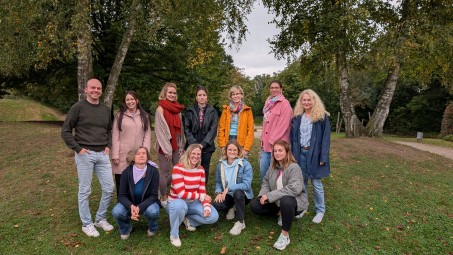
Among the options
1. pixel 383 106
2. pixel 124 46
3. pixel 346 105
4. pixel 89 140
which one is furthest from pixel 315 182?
pixel 383 106

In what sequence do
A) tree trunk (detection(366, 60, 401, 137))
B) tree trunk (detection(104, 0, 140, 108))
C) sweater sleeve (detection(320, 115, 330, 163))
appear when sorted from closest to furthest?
sweater sleeve (detection(320, 115, 330, 163)) < tree trunk (detection(104, 0, 140, 108)) < tree trunk (detection(366, 60, 401, 137))

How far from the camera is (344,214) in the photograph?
18.2 ft

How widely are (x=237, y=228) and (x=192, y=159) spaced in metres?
1.24

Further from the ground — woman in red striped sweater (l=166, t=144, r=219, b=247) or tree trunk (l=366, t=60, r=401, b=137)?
tree trunk (l=366, t=60, r=401, b=137)

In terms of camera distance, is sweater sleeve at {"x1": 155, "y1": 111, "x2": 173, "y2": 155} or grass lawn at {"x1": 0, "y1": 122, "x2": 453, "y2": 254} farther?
sweater sleeve at {"x1": 155, "y1": 111, "x2": 173, "y2": 155}

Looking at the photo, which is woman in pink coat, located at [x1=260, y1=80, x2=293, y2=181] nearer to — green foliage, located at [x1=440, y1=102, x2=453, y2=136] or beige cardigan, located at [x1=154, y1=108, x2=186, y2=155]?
beige cardigan, located at [x1=154, y1=108, x2=186, y2=155]

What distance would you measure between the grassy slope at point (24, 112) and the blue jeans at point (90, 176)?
29411 mm

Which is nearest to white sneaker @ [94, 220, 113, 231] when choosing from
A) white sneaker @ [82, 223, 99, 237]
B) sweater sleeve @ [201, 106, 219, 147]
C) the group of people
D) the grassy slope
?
the group of people

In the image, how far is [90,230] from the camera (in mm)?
4750

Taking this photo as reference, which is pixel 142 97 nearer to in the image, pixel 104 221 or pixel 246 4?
pixel 246 4

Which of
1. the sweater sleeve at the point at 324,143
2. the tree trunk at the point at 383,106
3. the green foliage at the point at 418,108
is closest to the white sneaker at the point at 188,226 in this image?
the sweater sleeve at the point at 324,143

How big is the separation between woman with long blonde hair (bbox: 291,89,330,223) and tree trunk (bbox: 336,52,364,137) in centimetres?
874

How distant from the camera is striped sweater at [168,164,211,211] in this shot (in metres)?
4.61

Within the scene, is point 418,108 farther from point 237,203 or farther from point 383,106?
point 237,203
